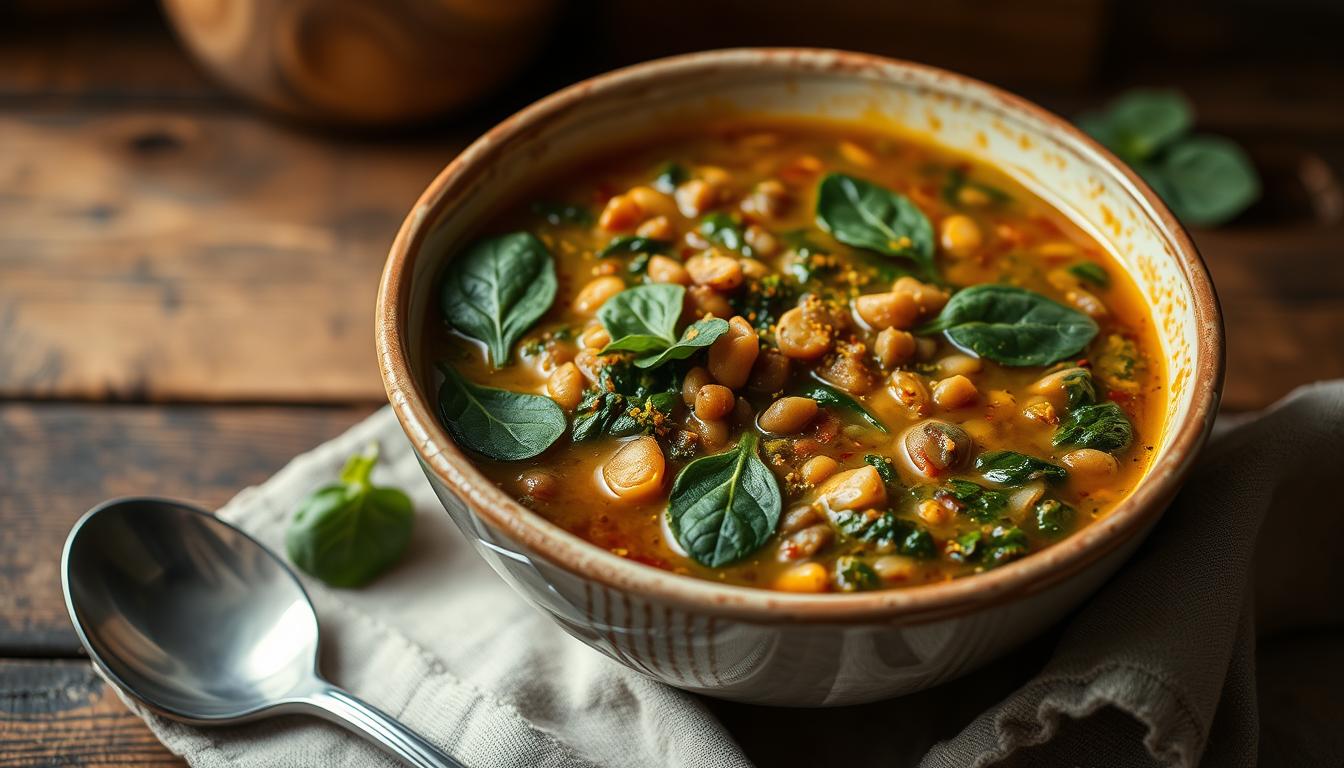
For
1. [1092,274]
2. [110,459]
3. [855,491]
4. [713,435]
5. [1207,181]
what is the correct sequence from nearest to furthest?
[855,491] → [713,435] → [1092,274] → [110,459] → [1207,181]

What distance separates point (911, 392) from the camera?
213 cm

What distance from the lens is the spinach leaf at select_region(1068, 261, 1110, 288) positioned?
2.38 meters

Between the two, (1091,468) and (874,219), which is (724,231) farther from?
(1091,468)

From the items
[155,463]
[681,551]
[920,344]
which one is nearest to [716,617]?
[681,551]

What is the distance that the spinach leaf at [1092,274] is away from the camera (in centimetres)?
238

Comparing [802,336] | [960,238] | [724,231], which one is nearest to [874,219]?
[960,238]

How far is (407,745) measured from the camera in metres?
2.06

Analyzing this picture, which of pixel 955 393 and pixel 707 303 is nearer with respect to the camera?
pixel 955 393

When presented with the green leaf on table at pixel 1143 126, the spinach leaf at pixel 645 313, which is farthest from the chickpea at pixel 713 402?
the green leaf on table at pixel 1143 126

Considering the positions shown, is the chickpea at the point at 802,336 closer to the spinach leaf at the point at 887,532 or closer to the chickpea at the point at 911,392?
the chickpea at the point at 911,392

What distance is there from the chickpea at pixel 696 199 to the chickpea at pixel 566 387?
0.52 m

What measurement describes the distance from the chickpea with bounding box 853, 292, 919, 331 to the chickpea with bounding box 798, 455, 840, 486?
0.33 metres

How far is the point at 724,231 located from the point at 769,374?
0.43 m

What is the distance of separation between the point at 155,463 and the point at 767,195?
1.40 m
